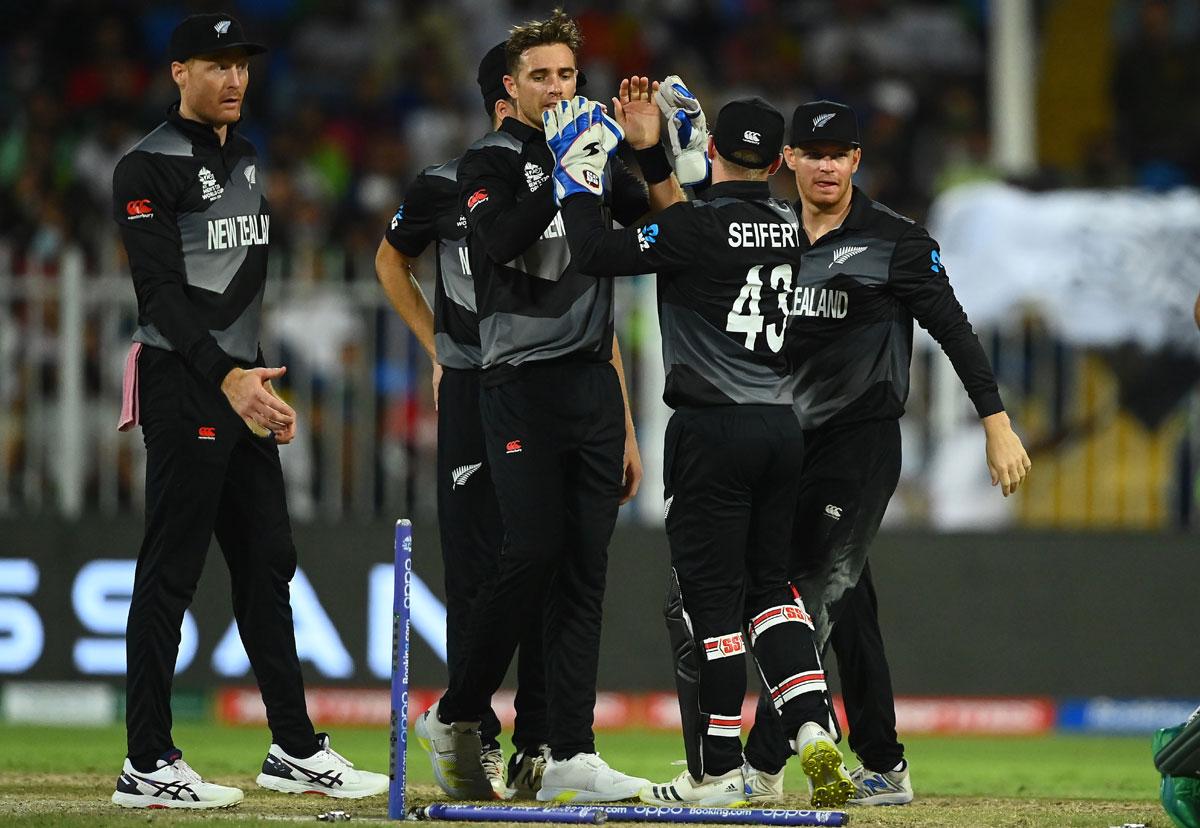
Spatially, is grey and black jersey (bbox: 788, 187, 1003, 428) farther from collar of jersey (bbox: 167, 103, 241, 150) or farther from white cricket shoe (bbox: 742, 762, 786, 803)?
collar of jersey (bbox: 167, 103, 241, 150)

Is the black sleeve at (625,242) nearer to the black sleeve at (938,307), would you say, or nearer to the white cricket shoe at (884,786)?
the black sleeve at (938,307)

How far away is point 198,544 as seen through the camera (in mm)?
6734

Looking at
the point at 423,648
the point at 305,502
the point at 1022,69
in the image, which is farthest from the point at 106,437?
the point at 1022,69

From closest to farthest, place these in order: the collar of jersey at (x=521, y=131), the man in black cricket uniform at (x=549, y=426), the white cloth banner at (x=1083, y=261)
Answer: the man in black cricket uniform at (x=549, y=426) → the collar of jersey at (x=521, y=131) → the white cloth banner at (x=1083, y=261)

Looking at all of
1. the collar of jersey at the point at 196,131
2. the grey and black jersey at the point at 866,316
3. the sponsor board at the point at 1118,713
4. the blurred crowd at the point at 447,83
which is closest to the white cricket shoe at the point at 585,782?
the grey and black jersey at the point at 866,316

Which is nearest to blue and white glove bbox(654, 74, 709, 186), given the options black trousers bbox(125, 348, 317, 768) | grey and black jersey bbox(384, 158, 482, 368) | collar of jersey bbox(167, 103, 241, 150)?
grey and black jersey bbox(384, 158, 482, 368)

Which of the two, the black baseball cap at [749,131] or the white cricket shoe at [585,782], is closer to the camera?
the black baseball cap at [749,131]

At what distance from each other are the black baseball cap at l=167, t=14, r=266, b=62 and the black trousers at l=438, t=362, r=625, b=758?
150 centimetres

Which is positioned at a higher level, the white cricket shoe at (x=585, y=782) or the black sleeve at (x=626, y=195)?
the black sleeve at (x=626, y=195)

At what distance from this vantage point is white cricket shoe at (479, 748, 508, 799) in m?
6.84

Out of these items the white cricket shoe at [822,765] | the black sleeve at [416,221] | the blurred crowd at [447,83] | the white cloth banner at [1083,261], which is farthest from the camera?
the blurred crowd at [447,83]

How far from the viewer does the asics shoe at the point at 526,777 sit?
22.3 feet

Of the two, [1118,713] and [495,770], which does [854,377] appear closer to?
[495,770]

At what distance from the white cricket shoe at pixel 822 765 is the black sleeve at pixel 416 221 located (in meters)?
2.41
